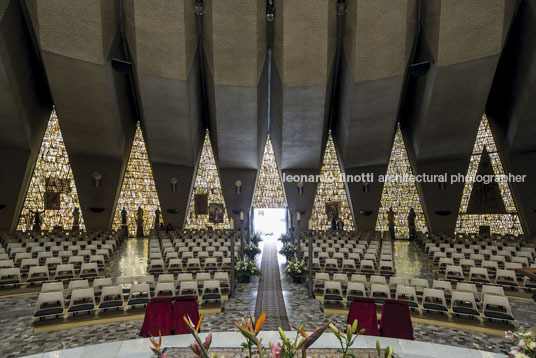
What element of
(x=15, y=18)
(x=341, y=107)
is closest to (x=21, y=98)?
(x=15, y=18)

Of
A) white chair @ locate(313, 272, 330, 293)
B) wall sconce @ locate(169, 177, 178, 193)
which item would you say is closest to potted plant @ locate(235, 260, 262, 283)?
white chair @ locate(313, 272, 330, 293)

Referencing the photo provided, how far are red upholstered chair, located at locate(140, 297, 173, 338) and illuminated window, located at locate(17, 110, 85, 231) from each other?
606 inches

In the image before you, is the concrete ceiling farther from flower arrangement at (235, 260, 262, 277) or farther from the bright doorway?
flower arrangement at (235, 260, 262, 277)

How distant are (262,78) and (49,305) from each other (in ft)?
41.4

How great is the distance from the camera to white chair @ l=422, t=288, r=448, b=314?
23.4 ft

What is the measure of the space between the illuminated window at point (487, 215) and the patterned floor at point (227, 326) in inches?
466

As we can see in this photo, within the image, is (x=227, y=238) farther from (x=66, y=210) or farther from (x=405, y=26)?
(x=405, y=26)

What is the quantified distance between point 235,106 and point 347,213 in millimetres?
10326

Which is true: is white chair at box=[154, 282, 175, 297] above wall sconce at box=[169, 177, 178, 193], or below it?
below

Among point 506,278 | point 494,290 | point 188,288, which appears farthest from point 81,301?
point 506,278

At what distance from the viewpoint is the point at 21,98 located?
14.7 metres

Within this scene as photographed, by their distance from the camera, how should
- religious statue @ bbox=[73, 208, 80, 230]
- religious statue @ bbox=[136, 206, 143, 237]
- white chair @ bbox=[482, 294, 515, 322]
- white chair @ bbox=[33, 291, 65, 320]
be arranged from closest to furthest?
1. white chair @ bbox=[33, 291, 65, 320]
2. white chair @ bbox=[482, 294, 515, 322]
3. religious statue @ bbox=[73, 208, 80, 230]
4. religious statue @ bbox=[136, 206, 143, 237]

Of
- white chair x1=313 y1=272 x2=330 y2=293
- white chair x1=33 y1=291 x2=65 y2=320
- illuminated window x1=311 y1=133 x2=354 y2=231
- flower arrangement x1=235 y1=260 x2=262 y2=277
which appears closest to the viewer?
white chair x1=33 y1=291 x2=65 y2=320

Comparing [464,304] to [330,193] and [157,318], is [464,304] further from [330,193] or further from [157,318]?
[330,193]
